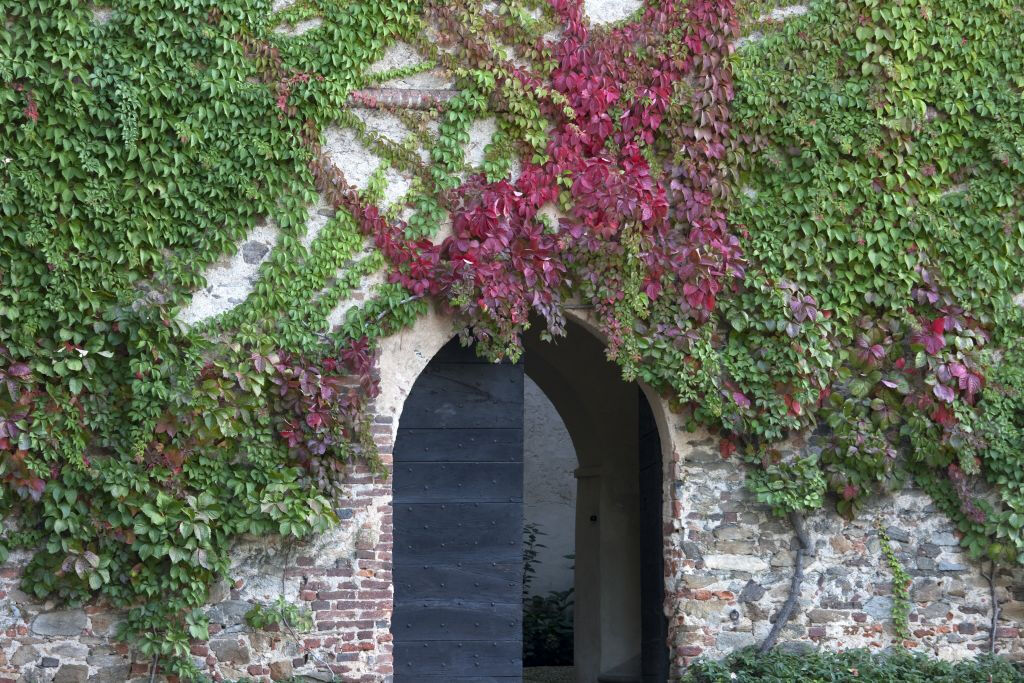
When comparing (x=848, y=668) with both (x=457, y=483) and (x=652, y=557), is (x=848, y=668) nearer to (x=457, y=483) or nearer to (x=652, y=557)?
(x=652, y=557)

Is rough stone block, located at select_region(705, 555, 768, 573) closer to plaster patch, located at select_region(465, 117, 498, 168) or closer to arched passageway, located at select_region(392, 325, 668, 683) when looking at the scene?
arched passageway, located at select_region(392, 325, 668, 683)

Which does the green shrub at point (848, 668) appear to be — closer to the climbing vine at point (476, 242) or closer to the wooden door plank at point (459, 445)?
the climbing vine at point (476, 242)

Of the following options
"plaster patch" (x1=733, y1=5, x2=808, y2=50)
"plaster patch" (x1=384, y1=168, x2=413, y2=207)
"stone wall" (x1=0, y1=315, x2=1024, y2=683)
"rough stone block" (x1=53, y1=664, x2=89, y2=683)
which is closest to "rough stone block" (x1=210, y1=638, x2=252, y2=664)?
"stone wall" (x1=0, y1=315, x2=1024, y2=683)

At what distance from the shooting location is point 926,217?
666 centimetres

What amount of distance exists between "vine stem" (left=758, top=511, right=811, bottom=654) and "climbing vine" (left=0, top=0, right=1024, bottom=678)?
0.06 metres

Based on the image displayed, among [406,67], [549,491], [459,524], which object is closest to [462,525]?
[459,524]

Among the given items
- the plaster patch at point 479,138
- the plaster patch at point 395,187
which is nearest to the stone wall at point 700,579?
the plaster patch at point 395,187

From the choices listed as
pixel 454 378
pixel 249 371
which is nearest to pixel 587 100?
pixel 454 378

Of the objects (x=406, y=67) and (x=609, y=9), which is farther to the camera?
(x=609, y=9)

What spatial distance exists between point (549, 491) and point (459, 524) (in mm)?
5315

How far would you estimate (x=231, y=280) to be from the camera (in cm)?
624

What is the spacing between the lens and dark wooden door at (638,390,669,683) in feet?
22.9

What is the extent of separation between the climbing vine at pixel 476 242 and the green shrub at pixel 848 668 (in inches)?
25.2

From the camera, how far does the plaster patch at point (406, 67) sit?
21.3 feet
